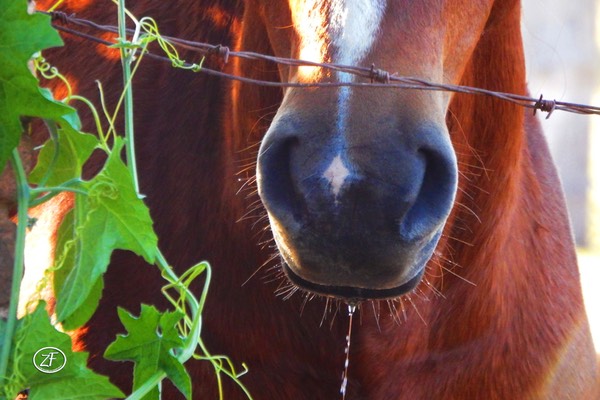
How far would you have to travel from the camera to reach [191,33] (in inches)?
99.3

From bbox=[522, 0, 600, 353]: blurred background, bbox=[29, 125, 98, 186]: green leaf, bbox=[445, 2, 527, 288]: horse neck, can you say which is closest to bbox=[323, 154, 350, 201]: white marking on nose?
bbox=[29, 125, 98, 186]: green leaf

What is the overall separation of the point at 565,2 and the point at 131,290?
294 inches

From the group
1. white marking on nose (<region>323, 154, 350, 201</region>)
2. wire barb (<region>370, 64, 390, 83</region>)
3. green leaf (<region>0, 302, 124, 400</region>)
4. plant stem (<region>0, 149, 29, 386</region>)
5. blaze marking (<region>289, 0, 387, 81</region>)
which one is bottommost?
green leaf (<region>0, 302, 124, 400</region>)

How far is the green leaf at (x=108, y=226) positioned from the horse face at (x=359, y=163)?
25 cm

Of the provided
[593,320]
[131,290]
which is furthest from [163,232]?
[593,320]

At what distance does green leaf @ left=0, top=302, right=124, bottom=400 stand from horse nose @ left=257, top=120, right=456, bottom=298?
397 millimetres

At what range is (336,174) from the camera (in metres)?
1.52

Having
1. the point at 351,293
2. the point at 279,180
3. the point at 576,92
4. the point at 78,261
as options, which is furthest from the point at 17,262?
the point at 576,92

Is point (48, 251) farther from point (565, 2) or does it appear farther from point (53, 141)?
point (565, 2)

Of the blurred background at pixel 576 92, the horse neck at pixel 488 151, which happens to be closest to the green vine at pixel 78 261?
the horse neck at pixel 488 151

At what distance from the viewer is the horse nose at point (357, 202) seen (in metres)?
1.54

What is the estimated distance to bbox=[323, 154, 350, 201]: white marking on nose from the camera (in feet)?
5.00

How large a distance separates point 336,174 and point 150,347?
40cm

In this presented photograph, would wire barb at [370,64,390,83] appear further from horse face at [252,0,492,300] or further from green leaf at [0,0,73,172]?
green leaf at [0,0,73,172]
